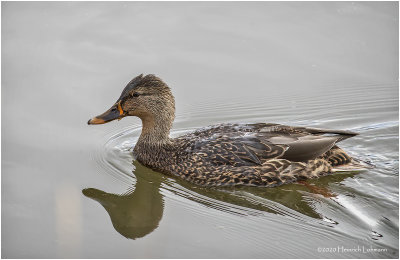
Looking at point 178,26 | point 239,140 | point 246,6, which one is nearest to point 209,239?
point 239,140

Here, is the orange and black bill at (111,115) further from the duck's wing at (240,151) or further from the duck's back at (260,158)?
the duck's wing at (240,151)

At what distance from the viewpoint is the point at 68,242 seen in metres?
6.14

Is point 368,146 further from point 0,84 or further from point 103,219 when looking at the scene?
point 0,84

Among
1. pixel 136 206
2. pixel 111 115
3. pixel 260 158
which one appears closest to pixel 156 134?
pixel 111 115

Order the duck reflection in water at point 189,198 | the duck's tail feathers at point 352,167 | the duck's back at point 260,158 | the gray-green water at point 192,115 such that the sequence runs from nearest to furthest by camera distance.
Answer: the gray-green water at point 192,115 → the duck reflection in water at point 189,198 → the duck's back at point 260,158 → the duck's tail feathers at point 352,167

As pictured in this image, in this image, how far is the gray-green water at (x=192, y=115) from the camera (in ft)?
20.8

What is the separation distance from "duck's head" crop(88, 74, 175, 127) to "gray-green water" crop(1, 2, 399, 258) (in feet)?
2.02

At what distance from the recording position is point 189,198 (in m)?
7.22

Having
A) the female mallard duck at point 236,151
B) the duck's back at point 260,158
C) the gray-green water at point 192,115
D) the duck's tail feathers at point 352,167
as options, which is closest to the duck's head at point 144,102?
the female mallard duck at point 236,151

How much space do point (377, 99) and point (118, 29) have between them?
4934mm

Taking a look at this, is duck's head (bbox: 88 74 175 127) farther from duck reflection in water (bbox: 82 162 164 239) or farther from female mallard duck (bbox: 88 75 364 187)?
duck reflection in water (bbox: 82 162 164 239)

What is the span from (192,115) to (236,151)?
1.87m

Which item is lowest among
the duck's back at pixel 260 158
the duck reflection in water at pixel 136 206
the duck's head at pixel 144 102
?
the duck reflection in water at pixel 136 206

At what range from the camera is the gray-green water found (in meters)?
6.34
